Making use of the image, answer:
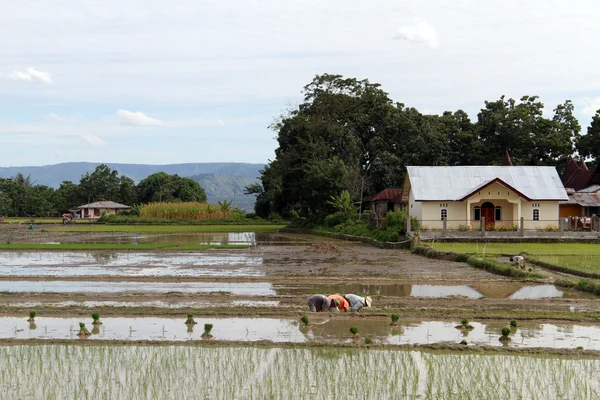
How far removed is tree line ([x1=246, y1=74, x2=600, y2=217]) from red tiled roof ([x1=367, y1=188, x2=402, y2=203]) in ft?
5.24

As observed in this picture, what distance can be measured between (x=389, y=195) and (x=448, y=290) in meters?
34.7

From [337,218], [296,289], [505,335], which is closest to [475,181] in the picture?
[337,218]

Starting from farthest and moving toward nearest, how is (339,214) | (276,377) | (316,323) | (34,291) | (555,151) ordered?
(555,151) < (339,214) < (34,291) < (316,323) < (276,377)

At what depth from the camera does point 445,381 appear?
10562 millimetres

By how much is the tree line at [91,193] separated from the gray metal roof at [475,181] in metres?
54.9

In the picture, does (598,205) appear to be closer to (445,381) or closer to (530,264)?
(530,264)

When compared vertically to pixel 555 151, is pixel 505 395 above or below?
below

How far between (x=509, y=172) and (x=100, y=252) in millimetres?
24551

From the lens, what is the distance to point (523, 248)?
3425cm

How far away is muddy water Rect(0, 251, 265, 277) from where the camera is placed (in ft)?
83.3

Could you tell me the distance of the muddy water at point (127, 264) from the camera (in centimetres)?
2538

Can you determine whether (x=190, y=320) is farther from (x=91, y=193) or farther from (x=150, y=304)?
(x=91, y=193)

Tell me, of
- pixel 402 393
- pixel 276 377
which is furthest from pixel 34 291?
pixel 402 393

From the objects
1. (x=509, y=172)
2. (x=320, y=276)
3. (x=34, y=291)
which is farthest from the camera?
(x=509, y=172)
